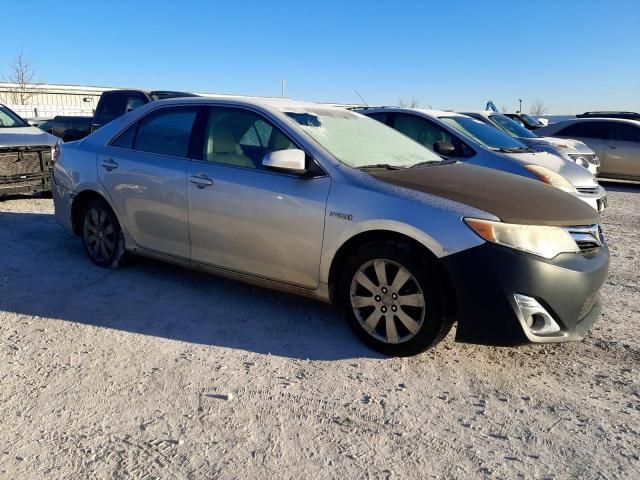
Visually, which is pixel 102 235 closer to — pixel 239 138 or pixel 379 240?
pixel 239 138

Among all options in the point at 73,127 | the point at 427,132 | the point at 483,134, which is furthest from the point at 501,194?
the point at 73,127

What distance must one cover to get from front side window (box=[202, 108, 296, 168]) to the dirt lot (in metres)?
1.13

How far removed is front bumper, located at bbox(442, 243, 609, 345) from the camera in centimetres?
313

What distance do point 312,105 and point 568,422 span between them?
121 inches

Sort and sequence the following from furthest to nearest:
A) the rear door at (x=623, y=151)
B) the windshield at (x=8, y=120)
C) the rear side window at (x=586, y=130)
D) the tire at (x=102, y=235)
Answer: the rear side window at (x=586, y=130) → the rear door at (x=623, y=151) → the windshield at (x=8, y=120) → the tire at (x=102, y=235)

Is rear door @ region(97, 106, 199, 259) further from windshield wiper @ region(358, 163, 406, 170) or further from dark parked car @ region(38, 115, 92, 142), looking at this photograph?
dark parked car @ region(38, 115, 92, 142)

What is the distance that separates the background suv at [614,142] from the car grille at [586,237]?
10.5 metres

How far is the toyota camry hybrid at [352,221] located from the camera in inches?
126


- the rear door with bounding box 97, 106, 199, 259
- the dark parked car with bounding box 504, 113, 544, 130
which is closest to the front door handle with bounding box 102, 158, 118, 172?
the rear door with bounding box 97, 106, 199, 259

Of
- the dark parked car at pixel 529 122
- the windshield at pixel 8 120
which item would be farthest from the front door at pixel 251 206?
the dark parked car at pixel 529 122

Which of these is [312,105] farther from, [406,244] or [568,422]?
[568,422]

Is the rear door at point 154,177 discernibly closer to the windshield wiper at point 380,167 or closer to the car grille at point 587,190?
the windshield wiper at point 380,167

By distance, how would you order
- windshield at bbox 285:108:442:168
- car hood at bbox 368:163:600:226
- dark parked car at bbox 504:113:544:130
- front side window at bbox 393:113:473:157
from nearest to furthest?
car hood at bbox 368:163:600:226
windshield at bbox 285:108:442:168
front side window at bbox 393:113:473:157
dark parked car at bbox 504:113:544:130

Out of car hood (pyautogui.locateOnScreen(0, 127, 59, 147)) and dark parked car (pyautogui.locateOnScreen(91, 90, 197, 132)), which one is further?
dark parked car (pyautogui.locateOnScreen(91, 90, 197, 132))
